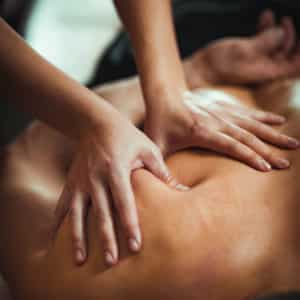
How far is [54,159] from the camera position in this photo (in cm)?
89

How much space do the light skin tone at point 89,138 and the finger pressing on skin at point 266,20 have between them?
50 centimetres

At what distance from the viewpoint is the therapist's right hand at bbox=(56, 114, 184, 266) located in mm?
627

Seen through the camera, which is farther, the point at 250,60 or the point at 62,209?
the point at 250,60

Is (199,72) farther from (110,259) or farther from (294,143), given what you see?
(110,259)

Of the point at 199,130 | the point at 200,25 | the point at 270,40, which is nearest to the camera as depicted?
the point at 199,130

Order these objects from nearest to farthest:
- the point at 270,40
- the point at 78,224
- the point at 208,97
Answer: the point at 78,224, the point at 208,97, the point at 270,40

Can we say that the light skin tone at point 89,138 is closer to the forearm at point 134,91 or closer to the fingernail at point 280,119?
the fingernail at point 280,119

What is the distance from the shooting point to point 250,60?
1051 millimetres

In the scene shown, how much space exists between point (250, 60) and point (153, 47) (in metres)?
0.31

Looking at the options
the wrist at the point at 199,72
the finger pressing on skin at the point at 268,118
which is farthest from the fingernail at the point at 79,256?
the wrist at the point at 199,72

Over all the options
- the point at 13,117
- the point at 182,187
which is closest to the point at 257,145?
the point at 182,187

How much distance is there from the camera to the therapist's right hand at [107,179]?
63cm

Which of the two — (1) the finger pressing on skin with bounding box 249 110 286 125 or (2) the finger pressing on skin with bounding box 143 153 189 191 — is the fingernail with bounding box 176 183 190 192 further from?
(1) the finger pressing on skin with bounding box 249 110 286 125

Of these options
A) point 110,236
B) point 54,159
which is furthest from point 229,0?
point 110,236
